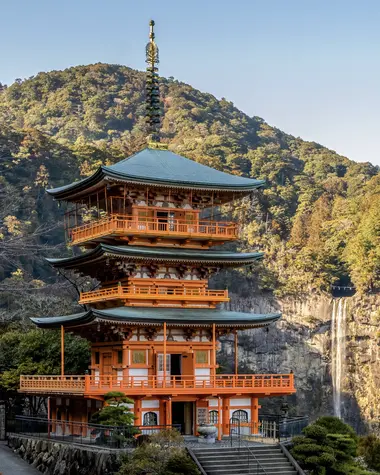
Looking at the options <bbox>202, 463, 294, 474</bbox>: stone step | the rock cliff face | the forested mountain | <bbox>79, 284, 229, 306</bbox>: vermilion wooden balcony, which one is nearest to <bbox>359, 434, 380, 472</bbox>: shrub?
<bbox>202, 463, 294, 474</bbox>: stone step

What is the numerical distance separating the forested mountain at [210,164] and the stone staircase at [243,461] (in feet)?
91.7

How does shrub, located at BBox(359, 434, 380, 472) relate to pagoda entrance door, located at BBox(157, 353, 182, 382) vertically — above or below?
below

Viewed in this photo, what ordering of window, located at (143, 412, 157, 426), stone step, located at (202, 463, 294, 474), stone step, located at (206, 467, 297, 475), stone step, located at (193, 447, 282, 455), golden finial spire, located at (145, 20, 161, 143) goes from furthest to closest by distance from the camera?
golden finial spire, located at (145, 20, 161, 143), window, located at (143, 412, 157, 426), stone step, located at (193, 447, 282, 455), stone step, located at (202, 463, 294, 474), stone step, located at (206, 467, 297, 475)

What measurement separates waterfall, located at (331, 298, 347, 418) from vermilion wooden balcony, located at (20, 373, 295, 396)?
147 feet

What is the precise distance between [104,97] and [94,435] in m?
118

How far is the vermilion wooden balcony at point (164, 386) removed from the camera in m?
35.6

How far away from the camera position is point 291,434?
119 ft

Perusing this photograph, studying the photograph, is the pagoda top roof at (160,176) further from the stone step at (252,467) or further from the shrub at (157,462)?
the stone step at (252,467)

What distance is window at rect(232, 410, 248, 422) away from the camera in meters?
38.4

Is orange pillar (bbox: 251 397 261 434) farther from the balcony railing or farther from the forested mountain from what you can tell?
the forested mountain

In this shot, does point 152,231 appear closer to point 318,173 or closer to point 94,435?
point 94,435

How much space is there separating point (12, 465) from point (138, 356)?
6453 millimetres

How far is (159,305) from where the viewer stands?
3900 centimetres

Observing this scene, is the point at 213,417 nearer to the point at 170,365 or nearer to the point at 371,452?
the point at 170,365
